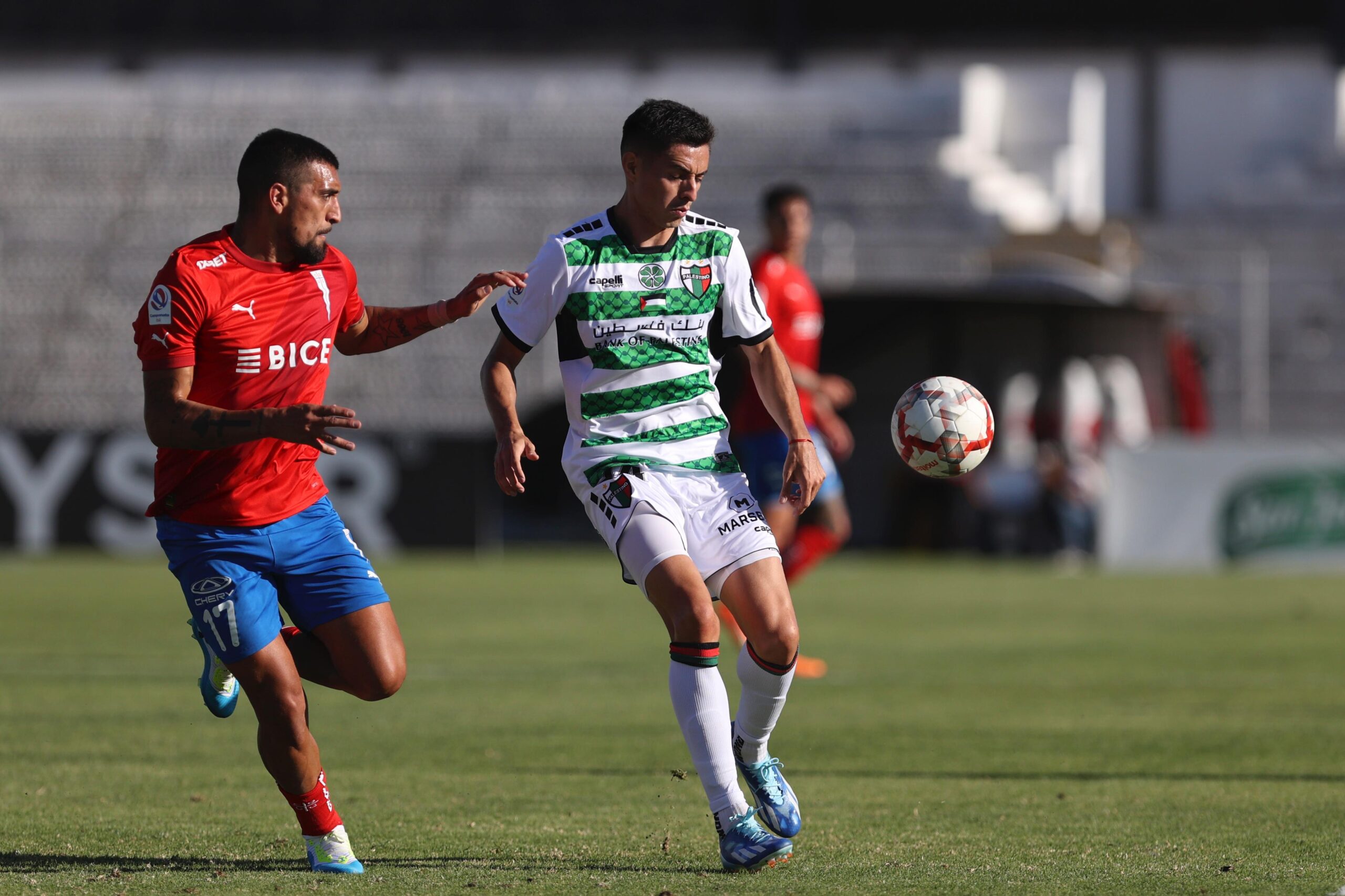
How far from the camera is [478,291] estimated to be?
4.99 meters

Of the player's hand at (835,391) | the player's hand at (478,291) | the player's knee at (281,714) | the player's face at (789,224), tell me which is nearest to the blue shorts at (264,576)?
the player's knee at (281,714)

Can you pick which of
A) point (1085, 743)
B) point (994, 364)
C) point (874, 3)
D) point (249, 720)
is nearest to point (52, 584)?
point (249, 720)

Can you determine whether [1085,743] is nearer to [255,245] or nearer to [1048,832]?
[1048,832]

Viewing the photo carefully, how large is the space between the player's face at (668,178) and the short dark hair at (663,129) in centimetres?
2

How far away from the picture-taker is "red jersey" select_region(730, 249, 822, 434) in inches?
374

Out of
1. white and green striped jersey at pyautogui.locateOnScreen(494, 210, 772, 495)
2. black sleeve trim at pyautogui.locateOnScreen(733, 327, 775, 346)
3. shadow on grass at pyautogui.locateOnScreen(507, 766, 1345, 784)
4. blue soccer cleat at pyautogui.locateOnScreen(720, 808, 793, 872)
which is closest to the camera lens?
blue soccer cleat at pyautogui.locateOnScreen(720, 808, 793, 872)

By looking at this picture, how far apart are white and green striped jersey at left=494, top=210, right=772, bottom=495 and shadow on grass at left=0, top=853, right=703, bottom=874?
3.41 ft

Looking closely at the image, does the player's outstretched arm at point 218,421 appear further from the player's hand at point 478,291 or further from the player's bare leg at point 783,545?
the player's bare leg at point 783,545

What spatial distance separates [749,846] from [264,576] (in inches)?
57.8

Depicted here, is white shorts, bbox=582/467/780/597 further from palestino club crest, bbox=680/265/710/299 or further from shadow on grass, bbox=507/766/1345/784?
shadow on grass, bbox=507/766/1345/784

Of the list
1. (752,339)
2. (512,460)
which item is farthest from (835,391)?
(512,460)

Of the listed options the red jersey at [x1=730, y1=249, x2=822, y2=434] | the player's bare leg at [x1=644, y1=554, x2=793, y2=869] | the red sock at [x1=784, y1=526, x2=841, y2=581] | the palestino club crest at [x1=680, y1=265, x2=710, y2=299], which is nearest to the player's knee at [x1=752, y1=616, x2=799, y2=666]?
the player's bare leg at [x1=644, y1=554, x2=793, y2=869]

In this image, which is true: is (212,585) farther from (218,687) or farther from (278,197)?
(278,197)

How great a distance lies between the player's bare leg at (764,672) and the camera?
15.8 feet
